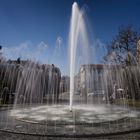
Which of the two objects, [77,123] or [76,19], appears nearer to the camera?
[77,123]

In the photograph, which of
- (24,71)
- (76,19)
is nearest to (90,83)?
(24,71)

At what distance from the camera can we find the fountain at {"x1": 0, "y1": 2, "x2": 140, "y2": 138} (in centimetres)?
655

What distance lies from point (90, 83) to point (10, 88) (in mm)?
26751

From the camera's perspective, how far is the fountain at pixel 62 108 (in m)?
6.55

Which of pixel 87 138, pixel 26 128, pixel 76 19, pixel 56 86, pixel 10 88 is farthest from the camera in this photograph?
pixel 56 86

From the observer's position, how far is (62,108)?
12.2 meters

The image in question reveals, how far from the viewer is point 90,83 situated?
4600 cm

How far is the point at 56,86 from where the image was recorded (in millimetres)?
33375

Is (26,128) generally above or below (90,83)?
below

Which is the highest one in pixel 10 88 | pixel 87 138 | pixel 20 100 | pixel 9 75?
pixel 9 75

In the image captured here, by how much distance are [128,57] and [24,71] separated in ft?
51.3

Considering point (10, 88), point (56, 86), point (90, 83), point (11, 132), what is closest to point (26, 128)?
point (11, 132)

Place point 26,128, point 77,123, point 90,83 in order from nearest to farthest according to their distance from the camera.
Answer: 1. point 26,128
2. point 77,123
3. point 90,83

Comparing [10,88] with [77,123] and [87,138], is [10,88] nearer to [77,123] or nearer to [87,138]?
[77,123]
